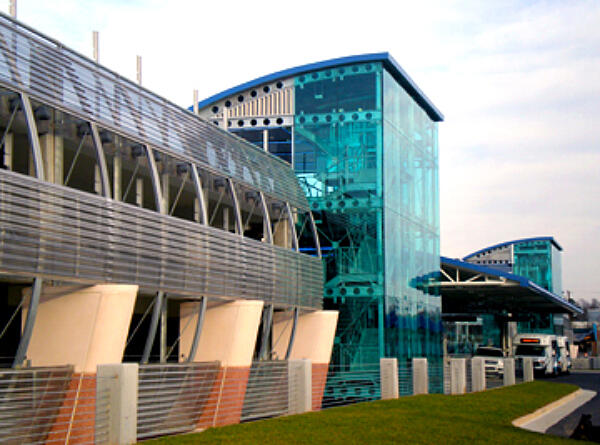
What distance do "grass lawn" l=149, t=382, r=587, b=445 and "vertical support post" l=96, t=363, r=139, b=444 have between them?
2.42 feet

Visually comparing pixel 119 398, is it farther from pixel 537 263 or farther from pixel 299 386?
pixel 537 263

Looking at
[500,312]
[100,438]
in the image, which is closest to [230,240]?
[100,438]

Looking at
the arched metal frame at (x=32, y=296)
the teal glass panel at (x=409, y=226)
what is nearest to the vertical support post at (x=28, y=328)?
the arched metal frame at (x=32, y=296)

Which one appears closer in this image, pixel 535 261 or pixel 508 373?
pixel 508 373

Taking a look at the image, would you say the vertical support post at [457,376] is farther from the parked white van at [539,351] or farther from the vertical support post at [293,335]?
the parked white van at [539,351]

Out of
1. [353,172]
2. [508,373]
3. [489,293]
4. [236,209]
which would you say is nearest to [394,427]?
[236,209]

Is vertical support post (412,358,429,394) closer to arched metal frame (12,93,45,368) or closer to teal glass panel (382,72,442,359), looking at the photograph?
teal glass panel (382,72,442,359)

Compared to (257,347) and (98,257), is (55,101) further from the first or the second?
(257,347)

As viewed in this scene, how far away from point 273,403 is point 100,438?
8.93 meters

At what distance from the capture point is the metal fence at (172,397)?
16.8m

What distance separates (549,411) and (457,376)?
5168 mm

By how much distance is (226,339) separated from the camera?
74.1ft

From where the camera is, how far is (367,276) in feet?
107

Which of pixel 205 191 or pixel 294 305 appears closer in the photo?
pixel 205 191
